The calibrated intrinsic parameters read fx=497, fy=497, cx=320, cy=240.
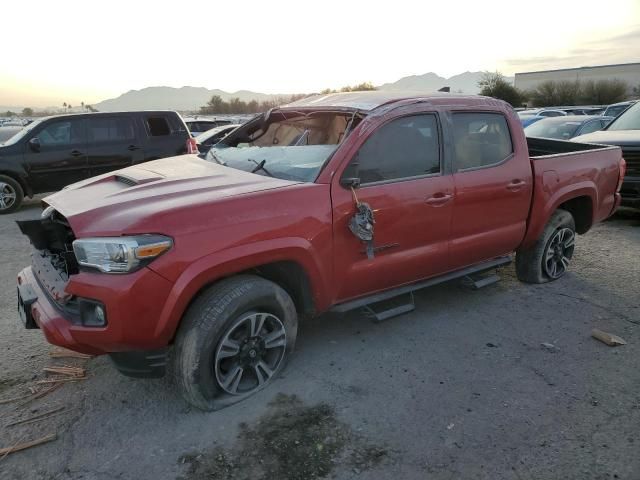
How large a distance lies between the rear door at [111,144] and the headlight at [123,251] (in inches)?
286

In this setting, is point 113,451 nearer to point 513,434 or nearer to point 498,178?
point 513,434

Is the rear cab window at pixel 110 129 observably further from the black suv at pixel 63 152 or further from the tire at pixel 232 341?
the tire at pixel 232 341

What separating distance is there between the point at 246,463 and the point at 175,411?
687 millimetres

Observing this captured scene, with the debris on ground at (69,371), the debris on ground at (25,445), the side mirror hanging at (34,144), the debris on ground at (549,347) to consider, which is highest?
the side mirror hanging at (34,144)

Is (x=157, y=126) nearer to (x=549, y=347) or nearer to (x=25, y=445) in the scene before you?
(x=25, y=445)

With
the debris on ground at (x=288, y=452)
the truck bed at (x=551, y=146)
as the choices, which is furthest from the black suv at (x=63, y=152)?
the debris on ground at (x=288, y=452)

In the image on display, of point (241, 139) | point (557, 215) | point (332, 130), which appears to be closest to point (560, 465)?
point (332, 130)

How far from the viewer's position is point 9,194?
902 centimetres

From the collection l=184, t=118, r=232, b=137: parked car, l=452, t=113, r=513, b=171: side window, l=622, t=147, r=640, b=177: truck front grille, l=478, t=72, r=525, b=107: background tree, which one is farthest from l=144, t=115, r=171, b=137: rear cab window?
l=478, t=72, r=525, b=107: background tree

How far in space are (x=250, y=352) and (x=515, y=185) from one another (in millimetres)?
2729

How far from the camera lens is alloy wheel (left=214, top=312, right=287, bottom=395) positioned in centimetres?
301

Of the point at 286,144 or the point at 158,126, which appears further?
the point at 158,126

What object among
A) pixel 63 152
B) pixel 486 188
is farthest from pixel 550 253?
pixel 63 152

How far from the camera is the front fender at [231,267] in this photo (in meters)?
2.71
